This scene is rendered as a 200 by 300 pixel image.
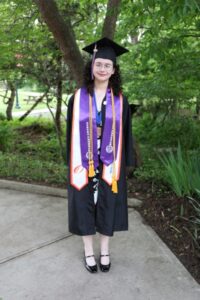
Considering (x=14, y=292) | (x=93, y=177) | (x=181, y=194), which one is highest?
(x=93, y=177)

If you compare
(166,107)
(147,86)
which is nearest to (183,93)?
(147,86)

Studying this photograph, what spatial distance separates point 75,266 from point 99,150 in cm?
97

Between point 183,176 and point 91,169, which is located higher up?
point 91,169

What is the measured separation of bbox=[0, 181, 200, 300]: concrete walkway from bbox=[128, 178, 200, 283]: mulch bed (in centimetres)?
8

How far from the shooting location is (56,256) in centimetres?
305

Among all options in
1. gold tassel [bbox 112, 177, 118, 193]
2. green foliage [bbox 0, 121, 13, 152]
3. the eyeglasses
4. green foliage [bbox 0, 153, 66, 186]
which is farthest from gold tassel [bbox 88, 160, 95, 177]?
green foliage [bbox 0, 121, 13, 152]

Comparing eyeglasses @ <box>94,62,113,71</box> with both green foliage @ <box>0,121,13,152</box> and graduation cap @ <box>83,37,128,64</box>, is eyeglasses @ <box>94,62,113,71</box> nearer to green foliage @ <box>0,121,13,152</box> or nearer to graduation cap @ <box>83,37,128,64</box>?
graduation cap @ <box>83,37,128,64</box>

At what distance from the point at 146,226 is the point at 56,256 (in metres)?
0.98

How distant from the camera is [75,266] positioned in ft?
9.55

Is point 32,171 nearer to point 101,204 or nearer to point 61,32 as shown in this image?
point 61,32

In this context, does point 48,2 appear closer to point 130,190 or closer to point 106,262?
point 130,190

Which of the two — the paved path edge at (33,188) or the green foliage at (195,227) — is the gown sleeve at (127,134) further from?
the paved path edge at (33,188)

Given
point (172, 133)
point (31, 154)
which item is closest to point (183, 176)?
point (172, 133)

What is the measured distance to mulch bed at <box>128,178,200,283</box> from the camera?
9.80 ft
